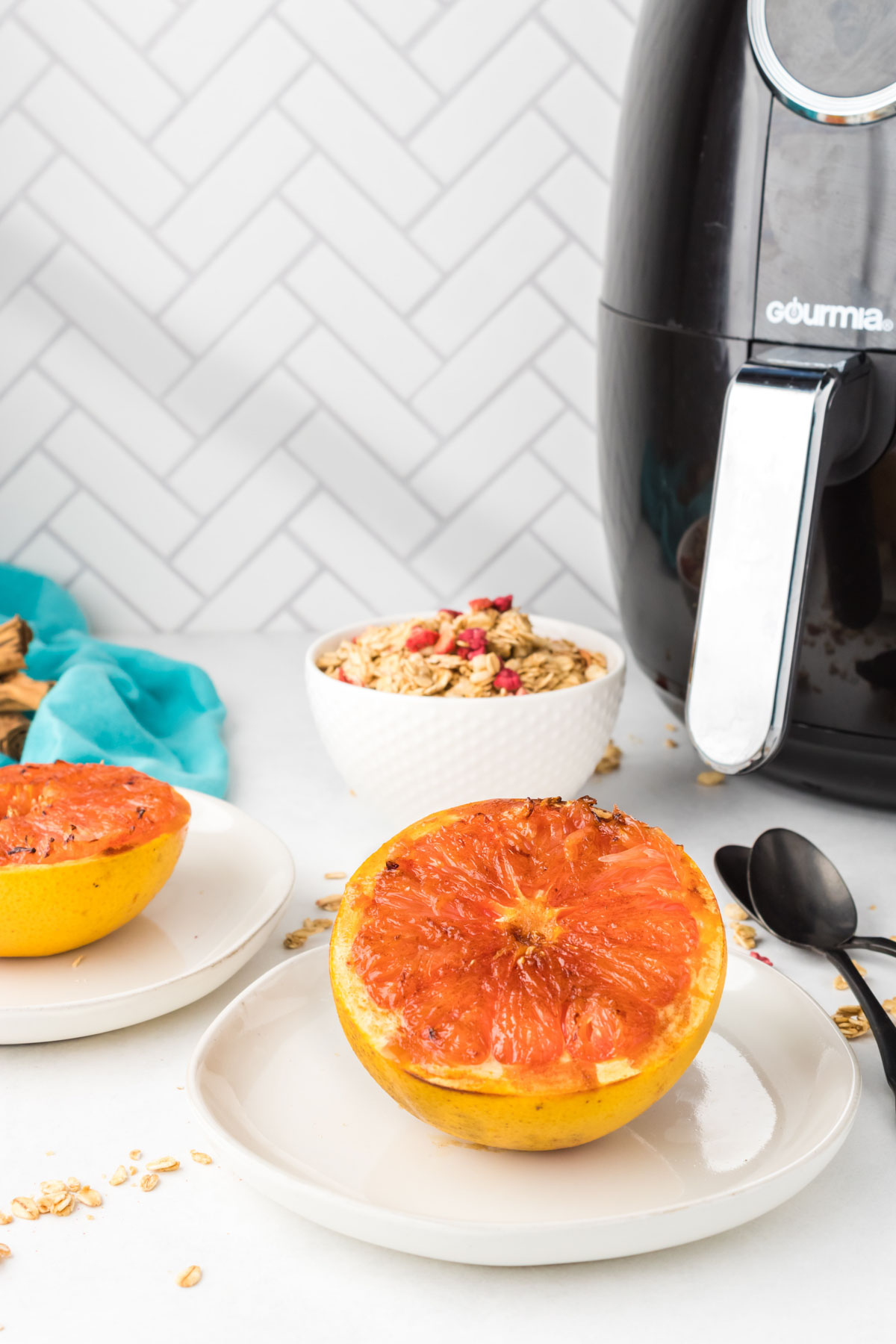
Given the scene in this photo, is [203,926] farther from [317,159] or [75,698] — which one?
[317,159]

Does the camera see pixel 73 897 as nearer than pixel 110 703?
Yes

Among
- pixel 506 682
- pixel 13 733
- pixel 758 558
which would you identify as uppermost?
pixel 758 558

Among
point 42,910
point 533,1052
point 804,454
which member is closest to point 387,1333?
point 533,1052

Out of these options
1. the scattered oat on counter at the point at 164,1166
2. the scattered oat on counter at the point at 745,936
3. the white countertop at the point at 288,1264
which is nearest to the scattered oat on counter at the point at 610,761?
the scattered oat on counter at the point at 745,936

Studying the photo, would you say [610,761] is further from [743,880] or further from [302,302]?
[302,302]

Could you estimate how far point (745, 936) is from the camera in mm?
559

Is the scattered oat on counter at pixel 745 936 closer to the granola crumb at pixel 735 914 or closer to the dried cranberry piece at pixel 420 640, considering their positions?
the granola crumb at pixel 735 914

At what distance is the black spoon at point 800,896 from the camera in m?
0.54

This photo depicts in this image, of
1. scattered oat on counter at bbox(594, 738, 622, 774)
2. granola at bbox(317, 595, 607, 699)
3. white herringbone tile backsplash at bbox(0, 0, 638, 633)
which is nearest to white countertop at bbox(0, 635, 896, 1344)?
granola at bbox(317, 595, 607, 699)

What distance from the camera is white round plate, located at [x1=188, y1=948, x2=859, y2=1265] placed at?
1.08 feet

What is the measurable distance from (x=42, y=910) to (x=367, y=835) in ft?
0.78

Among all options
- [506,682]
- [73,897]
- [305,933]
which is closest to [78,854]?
[73,897]

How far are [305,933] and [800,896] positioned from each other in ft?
0.75

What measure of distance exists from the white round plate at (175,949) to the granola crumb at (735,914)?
21cm
